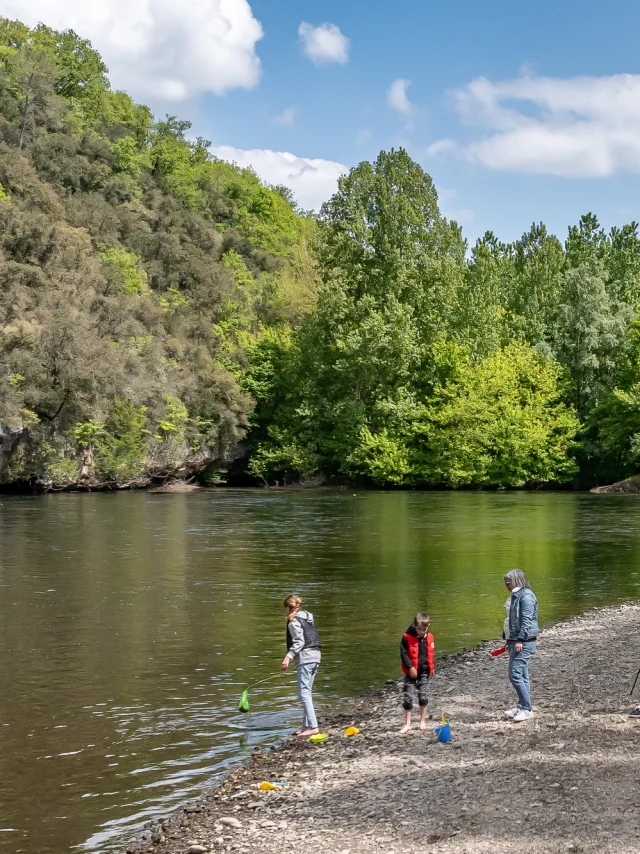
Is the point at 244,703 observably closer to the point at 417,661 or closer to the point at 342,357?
the point at 417,661

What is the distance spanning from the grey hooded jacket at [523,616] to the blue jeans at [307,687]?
290 centimetres

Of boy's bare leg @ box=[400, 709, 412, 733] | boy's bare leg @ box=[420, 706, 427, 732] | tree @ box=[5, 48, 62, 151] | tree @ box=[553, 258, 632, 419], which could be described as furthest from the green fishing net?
tree @ box=[5, 48, 62, 151]

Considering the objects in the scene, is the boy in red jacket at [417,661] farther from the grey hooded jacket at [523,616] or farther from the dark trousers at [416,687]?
the grey hooded jacket at [523,616]

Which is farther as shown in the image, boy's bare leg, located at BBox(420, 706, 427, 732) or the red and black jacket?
boy's bare leg, located at BBox(420, 706, 427, 732)

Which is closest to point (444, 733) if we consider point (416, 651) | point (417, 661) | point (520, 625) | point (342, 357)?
point (417, 661)

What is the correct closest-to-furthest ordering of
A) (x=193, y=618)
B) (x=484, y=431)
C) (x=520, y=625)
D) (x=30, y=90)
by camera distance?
(x=520, y=625) < (x=193, y=618) < (x=484, y=431) < (x=30, y=90)

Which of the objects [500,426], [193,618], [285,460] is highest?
[500,426]

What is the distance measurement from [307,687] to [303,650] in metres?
0.54

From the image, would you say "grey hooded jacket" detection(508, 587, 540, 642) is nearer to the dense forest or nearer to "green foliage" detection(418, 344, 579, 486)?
the dense forest

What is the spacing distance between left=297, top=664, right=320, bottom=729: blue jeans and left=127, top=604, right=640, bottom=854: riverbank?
338 millimetres

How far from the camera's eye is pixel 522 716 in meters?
13.5

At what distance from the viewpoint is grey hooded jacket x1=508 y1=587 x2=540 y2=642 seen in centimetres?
1289

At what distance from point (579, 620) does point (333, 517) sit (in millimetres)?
30328

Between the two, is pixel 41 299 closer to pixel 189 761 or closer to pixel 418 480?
pixel 418 480
